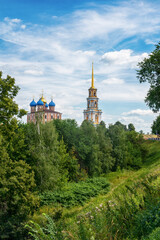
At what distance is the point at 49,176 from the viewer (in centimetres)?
2642

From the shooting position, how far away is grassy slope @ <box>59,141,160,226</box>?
57.4 feet

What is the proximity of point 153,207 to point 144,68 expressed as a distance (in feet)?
61.2

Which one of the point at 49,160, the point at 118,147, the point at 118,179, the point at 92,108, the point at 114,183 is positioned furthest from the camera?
the point at 92,108

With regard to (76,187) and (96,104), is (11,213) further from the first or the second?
(96,104)

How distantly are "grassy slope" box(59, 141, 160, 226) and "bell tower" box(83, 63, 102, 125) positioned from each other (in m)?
36.6

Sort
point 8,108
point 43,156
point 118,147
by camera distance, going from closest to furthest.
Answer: point 8,108 → point 43,156 → point 118,147

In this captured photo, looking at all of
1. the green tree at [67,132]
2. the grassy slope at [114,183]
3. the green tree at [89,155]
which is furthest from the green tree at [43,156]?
the green tree at [89,155]

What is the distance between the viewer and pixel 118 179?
36406mm

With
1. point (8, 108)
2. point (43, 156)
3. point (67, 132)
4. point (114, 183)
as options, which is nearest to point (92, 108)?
point (67, 132)

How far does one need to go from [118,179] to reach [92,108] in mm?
63078

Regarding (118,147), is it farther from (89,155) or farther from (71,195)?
(71,195)

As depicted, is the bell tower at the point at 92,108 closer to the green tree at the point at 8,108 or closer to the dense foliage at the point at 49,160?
the dense foliage at the point at 49,160

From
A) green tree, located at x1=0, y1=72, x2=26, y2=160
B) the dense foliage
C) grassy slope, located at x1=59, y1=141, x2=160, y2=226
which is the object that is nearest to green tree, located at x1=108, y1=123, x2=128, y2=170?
the dense foliage

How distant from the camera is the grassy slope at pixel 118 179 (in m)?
17.5
